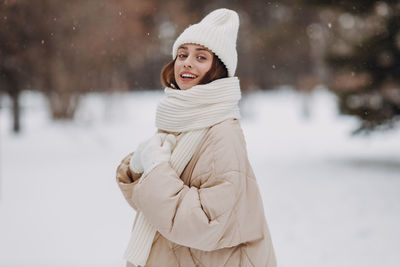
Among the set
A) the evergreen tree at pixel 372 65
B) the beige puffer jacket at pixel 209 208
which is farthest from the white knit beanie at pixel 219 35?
the evergreen tree at pixel 372 65

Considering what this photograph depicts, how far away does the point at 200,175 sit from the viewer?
145 cm

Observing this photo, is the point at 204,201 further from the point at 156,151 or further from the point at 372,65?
the point at 372,65

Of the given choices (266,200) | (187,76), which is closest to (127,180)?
(187,76)

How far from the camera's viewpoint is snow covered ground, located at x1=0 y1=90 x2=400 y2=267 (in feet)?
12.9

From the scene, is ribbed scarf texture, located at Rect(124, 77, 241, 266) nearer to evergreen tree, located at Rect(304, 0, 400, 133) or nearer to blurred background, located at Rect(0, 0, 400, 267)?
blurred background, located at Rect(0, 0, 400, 267)

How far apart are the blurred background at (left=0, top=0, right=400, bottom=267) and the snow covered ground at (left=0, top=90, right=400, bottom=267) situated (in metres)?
0.02

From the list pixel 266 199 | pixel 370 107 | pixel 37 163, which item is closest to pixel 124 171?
pixel 266 199

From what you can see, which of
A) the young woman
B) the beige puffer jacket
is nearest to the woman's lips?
the young woman

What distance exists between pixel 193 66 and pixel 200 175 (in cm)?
47

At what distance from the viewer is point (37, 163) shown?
8.23m

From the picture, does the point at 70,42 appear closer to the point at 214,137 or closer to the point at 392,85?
the point at 392,85

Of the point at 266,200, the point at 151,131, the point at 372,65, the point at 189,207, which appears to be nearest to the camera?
the point at 189,207

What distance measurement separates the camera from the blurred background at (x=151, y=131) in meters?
4.26

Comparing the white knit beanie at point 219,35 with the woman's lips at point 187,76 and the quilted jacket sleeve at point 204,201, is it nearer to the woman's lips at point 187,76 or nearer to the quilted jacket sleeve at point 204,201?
the woman's lips at point 187,76
